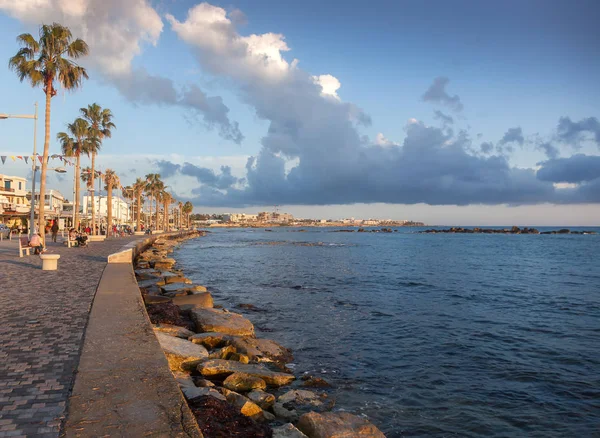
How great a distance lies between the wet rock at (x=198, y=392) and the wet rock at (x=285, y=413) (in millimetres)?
881

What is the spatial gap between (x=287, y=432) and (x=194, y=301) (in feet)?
28.9

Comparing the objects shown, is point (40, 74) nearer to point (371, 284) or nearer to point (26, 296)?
point (26, 296)

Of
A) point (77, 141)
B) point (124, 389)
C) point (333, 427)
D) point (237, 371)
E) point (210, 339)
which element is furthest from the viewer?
point (77, 141)

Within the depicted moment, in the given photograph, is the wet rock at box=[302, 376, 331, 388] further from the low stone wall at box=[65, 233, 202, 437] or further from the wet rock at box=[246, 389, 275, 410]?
the low stone wall at box=[65, 233, 202, 437]

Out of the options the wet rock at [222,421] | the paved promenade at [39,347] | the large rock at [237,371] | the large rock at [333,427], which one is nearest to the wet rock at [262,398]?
the large rock at [237,371]

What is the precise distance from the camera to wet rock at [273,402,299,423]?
248 inches

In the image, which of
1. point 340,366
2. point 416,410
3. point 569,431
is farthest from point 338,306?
point 569,431

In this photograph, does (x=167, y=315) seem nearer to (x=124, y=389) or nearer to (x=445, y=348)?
(x=124, y=389)

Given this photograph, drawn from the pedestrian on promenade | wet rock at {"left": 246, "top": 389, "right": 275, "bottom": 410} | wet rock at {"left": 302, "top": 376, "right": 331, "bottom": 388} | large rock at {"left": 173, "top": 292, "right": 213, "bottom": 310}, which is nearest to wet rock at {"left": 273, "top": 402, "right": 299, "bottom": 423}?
wet rock at {"left": 246, "top": 389, "right": 275, "bottom": 410}

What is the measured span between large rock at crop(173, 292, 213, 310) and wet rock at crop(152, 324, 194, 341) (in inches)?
112

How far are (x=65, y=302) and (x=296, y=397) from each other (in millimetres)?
6042

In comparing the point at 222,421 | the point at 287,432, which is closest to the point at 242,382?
the point at 222,421

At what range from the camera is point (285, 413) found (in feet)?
21.0

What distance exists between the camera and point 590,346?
36.2 ft
